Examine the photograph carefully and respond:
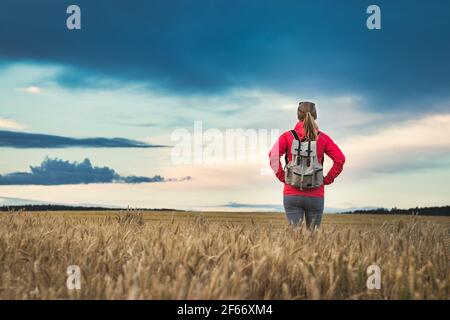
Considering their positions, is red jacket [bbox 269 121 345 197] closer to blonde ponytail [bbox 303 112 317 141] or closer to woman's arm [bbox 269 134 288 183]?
woman's arm [bbox 269 134 288 183]

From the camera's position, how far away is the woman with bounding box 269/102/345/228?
9.00m

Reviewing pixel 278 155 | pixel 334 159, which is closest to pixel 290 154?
pixel 278 155

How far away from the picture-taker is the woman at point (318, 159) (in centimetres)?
900

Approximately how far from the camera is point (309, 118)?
29.3ft

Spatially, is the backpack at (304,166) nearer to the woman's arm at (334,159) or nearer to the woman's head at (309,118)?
the woman's head at (309,118)

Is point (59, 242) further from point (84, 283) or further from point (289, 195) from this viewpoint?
point (289, 195)

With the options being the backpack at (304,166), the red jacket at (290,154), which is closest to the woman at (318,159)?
the red jacket at (290,154)

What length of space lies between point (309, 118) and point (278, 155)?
2.67 ft

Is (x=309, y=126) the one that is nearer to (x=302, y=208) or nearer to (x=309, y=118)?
(x=309, y=118)

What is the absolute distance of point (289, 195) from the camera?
9172 mm
